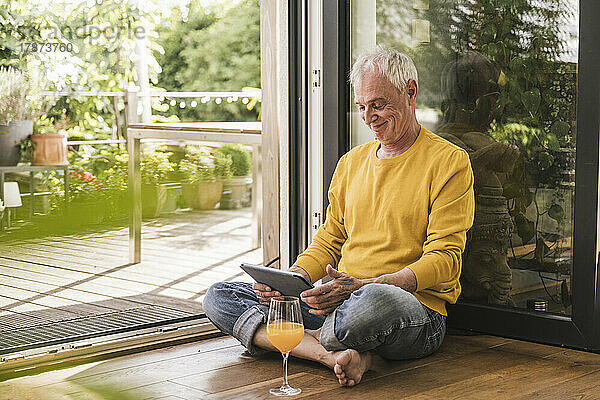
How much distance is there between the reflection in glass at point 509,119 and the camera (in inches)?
94.1

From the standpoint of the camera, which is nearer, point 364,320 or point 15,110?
point 364,320

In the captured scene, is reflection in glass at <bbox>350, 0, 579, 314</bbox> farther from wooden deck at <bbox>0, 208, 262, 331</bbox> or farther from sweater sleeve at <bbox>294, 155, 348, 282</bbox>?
wooden deck at <bbox>0, 208, 262, 331</bbox>

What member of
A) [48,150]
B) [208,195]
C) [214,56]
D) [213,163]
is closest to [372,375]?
[48,150]

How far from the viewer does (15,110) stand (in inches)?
95.6

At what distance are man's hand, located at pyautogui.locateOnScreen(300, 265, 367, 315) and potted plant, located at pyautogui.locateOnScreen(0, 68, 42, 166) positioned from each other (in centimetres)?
102

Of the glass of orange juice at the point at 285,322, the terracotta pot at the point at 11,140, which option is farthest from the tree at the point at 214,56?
the glass of orange juice at the point at 285,322

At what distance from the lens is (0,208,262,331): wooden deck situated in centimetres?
278

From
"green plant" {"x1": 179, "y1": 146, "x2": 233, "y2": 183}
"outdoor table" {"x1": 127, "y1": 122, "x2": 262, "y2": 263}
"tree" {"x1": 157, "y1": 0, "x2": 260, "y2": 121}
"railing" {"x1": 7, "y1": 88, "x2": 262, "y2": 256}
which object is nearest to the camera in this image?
"railing" {"x1": 7, "y1": 88, "x2": 262, "y2": 256}

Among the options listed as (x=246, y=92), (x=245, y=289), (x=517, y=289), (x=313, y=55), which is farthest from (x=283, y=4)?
(x=517, y=289)

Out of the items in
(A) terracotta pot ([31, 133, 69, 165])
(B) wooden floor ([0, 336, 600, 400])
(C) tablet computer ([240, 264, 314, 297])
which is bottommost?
(B) wooden floor ([0, 336, 600, 400])

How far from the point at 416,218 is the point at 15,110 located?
1337 millimetres

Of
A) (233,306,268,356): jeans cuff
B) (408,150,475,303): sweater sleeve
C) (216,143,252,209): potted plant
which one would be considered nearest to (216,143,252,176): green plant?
(216,143,252,209): potted plant

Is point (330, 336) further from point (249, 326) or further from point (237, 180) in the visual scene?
point (237, 180)

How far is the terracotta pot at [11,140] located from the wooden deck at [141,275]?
1.14ft
